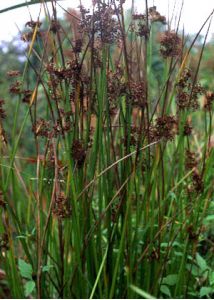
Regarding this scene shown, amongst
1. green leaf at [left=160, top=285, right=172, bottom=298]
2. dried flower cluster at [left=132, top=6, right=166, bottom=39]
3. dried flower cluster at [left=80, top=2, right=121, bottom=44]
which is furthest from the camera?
green leaf at [left=160, top=285, right=172, bottom=298]

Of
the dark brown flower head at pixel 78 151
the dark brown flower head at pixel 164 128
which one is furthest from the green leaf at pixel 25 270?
the dark brown flower head at pixel 164 128

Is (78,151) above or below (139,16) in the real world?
below

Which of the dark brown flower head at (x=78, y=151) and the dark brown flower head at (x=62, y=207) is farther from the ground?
the dark brown flower head at (x=78, y=151)

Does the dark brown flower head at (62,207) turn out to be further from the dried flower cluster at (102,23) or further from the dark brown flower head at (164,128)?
the dried flower cluster at (102,23)

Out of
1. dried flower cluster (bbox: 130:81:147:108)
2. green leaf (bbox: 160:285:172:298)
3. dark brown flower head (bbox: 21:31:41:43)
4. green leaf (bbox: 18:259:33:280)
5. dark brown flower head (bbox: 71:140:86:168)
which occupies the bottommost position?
green leaf (bbox: 160:285:172:298)

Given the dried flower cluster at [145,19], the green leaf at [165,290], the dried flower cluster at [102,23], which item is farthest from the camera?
the green leaf at [165,290]

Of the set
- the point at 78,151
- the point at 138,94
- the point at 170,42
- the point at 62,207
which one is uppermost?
the point at 170,42

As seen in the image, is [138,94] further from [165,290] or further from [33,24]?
[165,290]

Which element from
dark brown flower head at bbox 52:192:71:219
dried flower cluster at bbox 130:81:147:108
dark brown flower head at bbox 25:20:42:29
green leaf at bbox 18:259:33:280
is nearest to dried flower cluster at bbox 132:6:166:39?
dried flower cluster at bbox 130:81:147:108

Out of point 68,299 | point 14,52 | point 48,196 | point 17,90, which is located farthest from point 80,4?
point 14,52

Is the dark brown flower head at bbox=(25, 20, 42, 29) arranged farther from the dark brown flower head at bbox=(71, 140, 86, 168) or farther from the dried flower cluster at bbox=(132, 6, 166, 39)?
the dark brown flower head at bbox=(71, 140, 86, 168)

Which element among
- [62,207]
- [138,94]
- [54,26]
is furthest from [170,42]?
[62,207]
